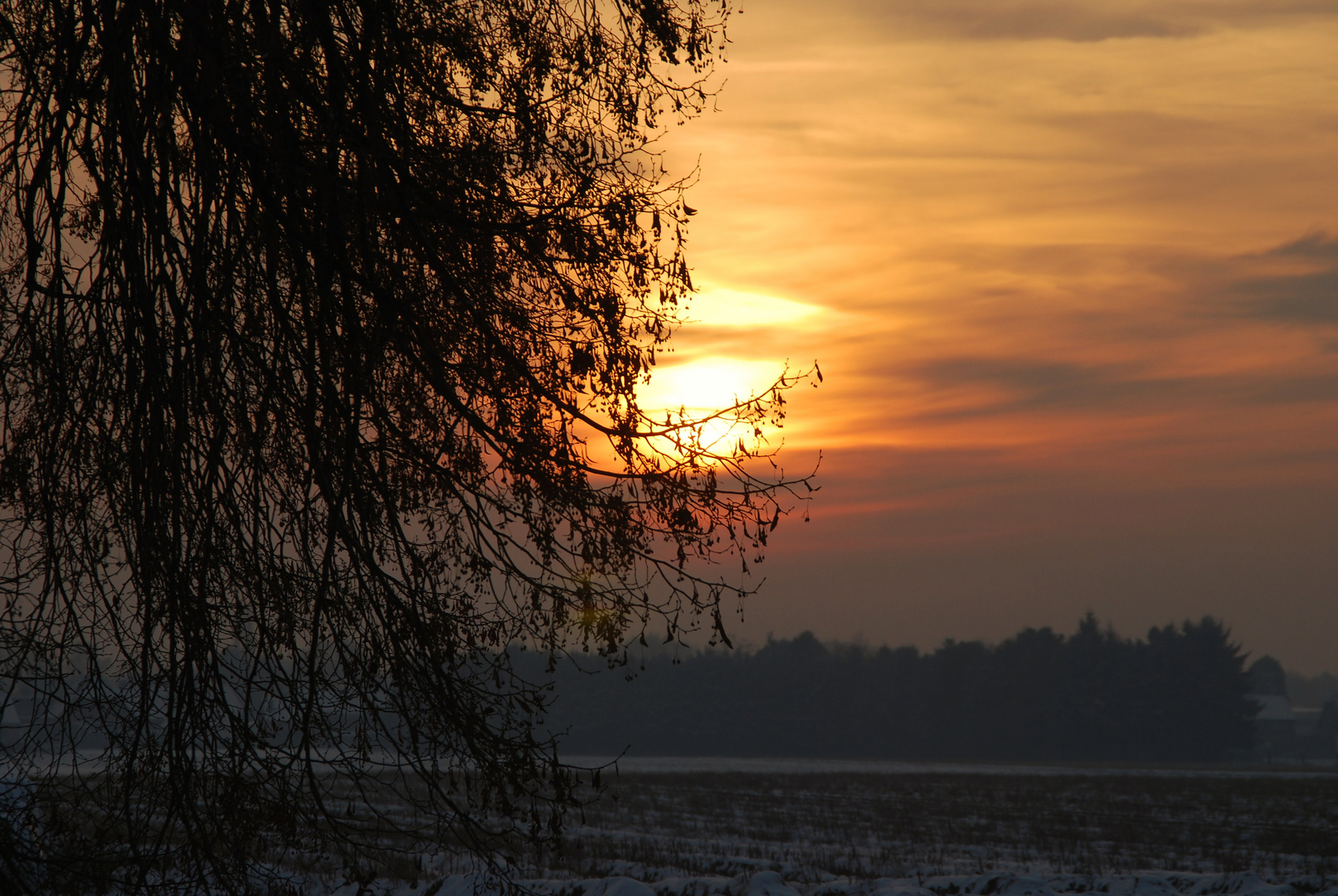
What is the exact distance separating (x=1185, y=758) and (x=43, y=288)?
9394 cm

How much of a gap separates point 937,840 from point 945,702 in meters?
73.1

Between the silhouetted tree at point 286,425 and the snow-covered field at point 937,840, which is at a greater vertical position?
the silhouetted tree at point 286,425

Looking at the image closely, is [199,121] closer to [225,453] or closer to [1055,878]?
[225,453]

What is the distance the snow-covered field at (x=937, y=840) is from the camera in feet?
42.6

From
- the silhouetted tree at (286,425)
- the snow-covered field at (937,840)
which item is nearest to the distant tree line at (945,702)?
the snow-covered field at (937,840)

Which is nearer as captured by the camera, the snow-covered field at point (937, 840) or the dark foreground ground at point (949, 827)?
the snow-covered field at point (937, 840)

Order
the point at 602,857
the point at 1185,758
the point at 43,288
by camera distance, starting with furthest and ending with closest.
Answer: the point at 1185,758
the point at 602,857
the point at 43,288

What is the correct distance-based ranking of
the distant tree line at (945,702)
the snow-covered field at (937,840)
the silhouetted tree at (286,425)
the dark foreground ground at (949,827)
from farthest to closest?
the distant tree line at (945,702), the dark foreground ground at (949,827), the snow-covered field at (937,840), the silhouetted tree at (286,425)

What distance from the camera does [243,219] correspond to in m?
6.27

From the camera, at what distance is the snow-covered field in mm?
12984

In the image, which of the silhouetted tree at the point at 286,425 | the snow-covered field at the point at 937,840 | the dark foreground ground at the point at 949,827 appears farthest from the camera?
the dark foreground ground at the point at 949,827

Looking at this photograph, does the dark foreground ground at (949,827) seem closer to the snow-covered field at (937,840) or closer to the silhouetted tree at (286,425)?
the snow-covered field at (937,840)

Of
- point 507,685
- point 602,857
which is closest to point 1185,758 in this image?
point 602,857

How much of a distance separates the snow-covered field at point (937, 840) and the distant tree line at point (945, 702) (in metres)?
35.4
